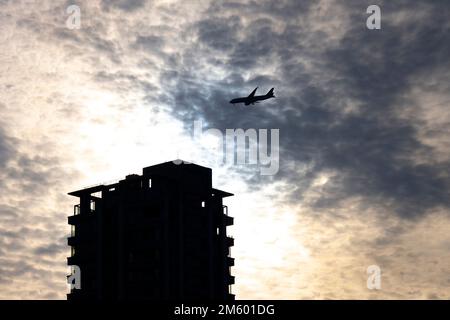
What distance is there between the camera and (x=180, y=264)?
140 m

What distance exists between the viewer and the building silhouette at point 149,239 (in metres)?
139

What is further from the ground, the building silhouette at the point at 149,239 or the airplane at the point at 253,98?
the airplane at the point at 253,98

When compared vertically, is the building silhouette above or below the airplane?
below

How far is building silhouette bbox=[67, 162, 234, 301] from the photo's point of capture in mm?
139250

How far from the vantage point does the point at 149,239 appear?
461 feet

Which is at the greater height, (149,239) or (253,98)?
(253,98)
